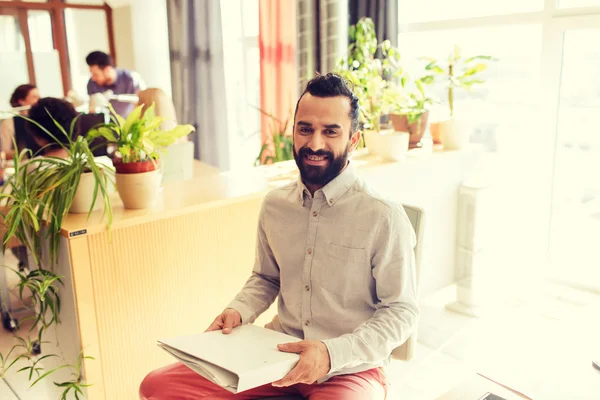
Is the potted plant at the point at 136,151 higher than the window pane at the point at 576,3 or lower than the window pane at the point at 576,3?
lower

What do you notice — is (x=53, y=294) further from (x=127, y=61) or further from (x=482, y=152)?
(x=127, y=61)

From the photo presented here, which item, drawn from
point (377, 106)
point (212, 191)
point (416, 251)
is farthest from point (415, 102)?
point (416, 251)

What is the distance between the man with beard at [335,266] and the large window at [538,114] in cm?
174

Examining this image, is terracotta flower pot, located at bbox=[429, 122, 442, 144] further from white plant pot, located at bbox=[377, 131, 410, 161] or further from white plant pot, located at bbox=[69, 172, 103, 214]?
white plant pot, located at bbox=[69, 172, 103, 214]

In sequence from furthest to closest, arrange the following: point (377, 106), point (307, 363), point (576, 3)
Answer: point (576, 3), point (377, 106), point (307, 363)

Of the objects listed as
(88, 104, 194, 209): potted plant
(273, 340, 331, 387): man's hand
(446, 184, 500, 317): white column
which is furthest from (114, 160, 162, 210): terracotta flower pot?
(446, 184, 500, 317): white column

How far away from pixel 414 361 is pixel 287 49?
251cm

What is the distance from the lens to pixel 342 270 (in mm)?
1421

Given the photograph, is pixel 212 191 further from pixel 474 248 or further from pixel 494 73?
pixel 494 73

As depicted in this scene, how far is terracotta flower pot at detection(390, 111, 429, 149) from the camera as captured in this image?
266 cm

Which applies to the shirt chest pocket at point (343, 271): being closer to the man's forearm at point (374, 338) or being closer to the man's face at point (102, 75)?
the man's forearm at point (374, 338)

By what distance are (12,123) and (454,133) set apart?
107 inches

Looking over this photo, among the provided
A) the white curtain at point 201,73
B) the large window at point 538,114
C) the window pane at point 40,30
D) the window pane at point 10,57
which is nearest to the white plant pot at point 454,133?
the large window at point 538,114

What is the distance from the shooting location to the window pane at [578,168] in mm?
2838
